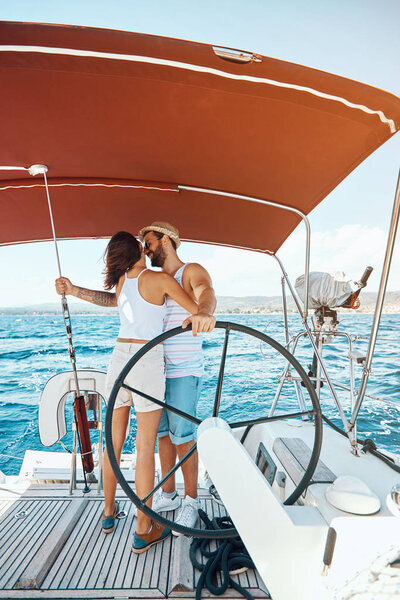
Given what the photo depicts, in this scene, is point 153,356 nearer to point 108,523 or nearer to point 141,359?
point 141,359

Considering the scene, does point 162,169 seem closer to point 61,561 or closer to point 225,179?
point 225,179

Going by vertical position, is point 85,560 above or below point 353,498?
below

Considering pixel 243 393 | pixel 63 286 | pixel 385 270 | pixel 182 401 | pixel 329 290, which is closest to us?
pixel 385 270

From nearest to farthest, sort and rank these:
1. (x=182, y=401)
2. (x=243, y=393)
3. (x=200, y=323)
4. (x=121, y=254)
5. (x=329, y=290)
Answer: (x=200, y=323) < (x=121, y=254) < (x=182, y=401) < (x=329, y=290) < (x=243, y=393)

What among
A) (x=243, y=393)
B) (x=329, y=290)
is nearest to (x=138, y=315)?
(x=329, y=290)

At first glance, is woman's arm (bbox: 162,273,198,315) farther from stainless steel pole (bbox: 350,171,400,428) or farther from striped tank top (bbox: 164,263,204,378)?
stainless steel pole (bbox: 350,171,400,428)

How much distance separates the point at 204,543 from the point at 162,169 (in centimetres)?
160

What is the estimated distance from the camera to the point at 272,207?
6.23 feet

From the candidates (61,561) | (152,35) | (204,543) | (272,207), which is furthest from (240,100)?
(61,561)

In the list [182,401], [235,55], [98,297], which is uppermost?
[235,55]

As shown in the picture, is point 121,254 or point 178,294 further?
point 121,254

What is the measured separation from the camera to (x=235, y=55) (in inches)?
31.6

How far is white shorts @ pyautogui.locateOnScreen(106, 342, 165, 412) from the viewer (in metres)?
1.30

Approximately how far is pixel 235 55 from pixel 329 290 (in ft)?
5.30
